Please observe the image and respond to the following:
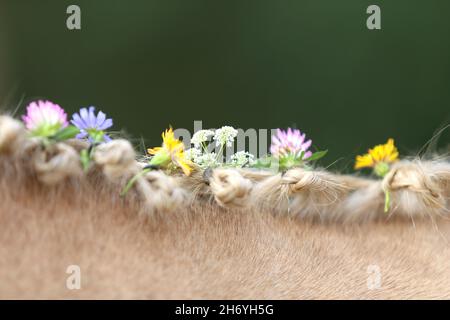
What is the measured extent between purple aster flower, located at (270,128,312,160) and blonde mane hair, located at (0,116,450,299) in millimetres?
55

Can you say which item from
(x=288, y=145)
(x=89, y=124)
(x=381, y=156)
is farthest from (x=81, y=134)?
(x=381, y=156)

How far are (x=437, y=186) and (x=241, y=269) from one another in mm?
313

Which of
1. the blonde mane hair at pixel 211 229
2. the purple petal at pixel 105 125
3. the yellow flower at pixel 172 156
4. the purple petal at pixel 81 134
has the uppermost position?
the purple petal at pixel 105 125

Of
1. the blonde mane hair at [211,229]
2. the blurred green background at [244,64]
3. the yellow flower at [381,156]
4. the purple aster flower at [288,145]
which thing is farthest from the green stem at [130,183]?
the blurred green background at [244,64]

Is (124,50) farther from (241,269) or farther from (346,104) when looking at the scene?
(241,269)

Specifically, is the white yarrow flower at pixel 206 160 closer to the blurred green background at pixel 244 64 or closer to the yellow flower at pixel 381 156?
the yellow flower at pixel 381 156

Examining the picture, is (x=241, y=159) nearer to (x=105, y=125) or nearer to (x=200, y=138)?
(x=200, y=138)

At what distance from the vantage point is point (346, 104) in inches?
134

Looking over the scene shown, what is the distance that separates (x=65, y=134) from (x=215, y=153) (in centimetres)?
27

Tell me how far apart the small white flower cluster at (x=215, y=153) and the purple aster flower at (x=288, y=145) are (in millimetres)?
39

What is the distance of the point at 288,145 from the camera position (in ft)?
2.69

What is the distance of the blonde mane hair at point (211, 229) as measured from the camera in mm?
525

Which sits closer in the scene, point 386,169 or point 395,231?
point 395,231

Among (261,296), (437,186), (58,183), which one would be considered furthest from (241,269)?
(437,186)
